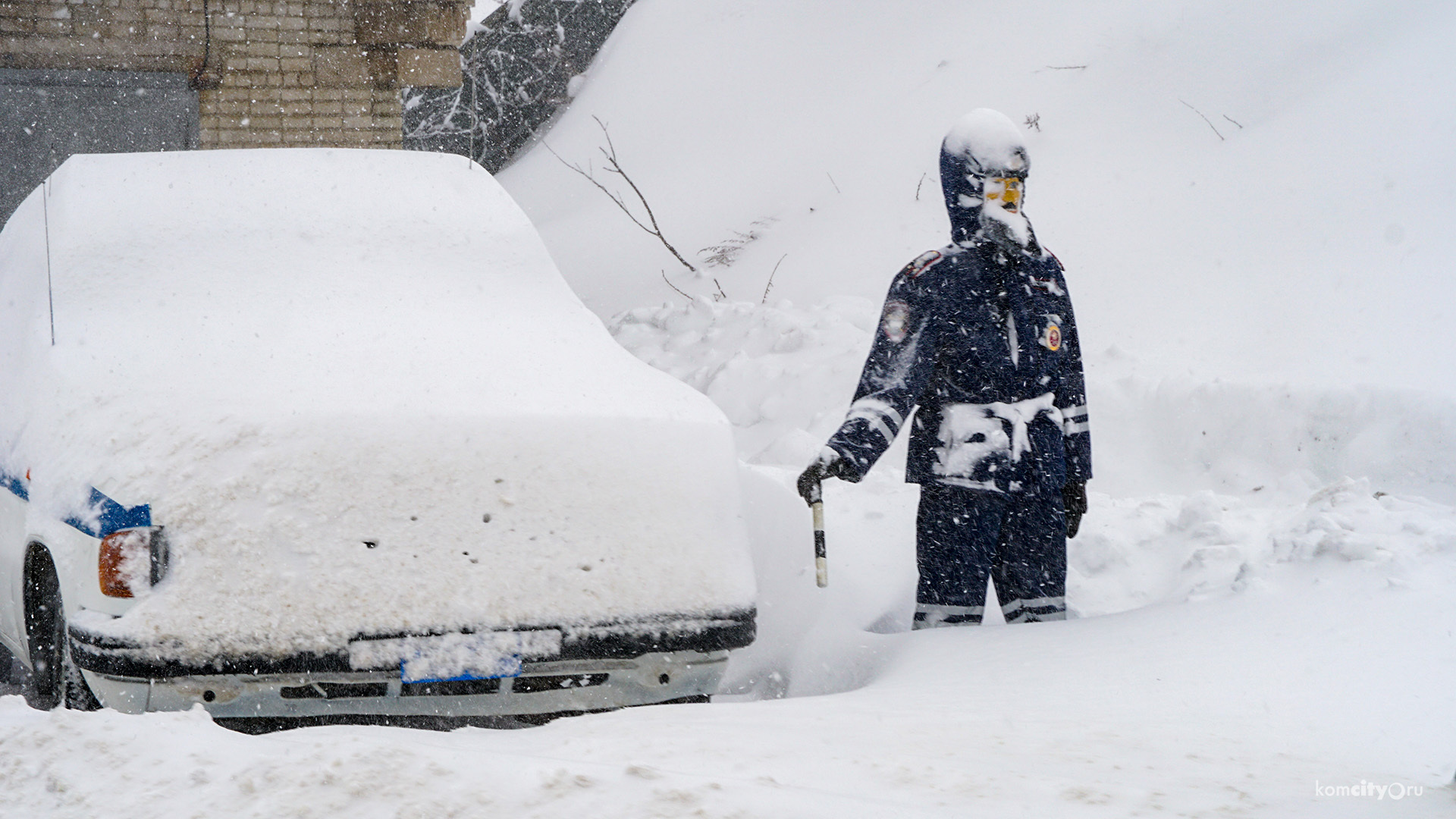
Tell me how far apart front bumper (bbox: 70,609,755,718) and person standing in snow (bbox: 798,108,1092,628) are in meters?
0.76

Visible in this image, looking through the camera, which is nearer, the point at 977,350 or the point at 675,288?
the point at 977,350

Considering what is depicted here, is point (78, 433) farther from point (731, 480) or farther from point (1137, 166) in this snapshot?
point (1137, 166)

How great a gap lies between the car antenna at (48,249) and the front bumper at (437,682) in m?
0.98

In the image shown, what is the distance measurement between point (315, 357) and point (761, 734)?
1356 millimetres

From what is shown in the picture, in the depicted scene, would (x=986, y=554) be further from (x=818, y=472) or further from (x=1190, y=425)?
(x=1190, y=425)

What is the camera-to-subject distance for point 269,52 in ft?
25.2

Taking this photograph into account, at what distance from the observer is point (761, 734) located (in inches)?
75.4

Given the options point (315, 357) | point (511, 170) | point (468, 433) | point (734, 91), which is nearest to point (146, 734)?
point (468, 433)

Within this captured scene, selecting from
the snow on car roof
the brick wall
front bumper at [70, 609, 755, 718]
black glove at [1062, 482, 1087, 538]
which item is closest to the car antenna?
the snow on car roof

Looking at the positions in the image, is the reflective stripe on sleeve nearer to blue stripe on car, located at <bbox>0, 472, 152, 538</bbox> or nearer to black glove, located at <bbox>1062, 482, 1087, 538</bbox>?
black glove, located at <bbox>1062, 482, 1087, 538</bbox>

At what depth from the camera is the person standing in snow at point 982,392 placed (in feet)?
9.71

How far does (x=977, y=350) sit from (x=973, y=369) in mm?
55

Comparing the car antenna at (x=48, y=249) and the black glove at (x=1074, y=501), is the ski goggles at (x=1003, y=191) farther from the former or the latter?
the car antenna at (x=48, y=249)

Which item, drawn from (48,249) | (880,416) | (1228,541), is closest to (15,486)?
(48,249)
